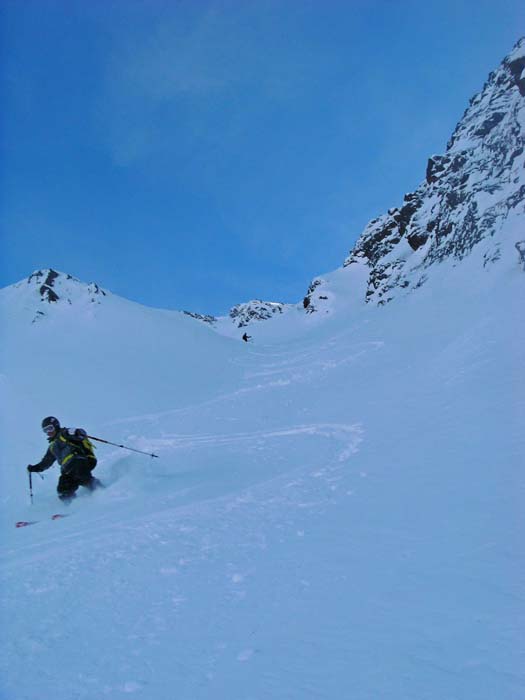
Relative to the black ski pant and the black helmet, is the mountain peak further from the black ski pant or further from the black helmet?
the black ski pant

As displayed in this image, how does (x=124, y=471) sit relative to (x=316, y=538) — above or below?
above

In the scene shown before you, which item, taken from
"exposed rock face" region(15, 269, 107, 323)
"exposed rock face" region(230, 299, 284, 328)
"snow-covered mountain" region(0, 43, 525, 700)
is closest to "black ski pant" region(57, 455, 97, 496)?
"snow-covered mountain" region(0, 43, 525, 700)

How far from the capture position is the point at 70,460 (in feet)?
28.9

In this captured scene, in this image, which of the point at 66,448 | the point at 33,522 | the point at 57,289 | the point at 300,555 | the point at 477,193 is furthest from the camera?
the point at 57,289

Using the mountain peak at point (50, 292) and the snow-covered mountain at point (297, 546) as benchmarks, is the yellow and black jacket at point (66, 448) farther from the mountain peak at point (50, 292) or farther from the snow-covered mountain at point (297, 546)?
the mountain peak at point (50, 292)

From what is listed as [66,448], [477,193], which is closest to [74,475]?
[66,448]

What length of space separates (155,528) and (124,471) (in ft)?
15.0

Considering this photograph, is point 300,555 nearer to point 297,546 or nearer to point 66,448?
point 297,546

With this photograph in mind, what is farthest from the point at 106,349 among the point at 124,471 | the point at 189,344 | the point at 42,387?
the point at 124,471

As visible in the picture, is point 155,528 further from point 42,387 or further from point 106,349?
point 106,349

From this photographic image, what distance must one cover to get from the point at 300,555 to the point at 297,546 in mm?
231

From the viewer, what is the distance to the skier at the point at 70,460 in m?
8.76

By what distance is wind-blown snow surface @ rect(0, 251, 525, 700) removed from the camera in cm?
273

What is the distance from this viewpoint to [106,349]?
27500mm
